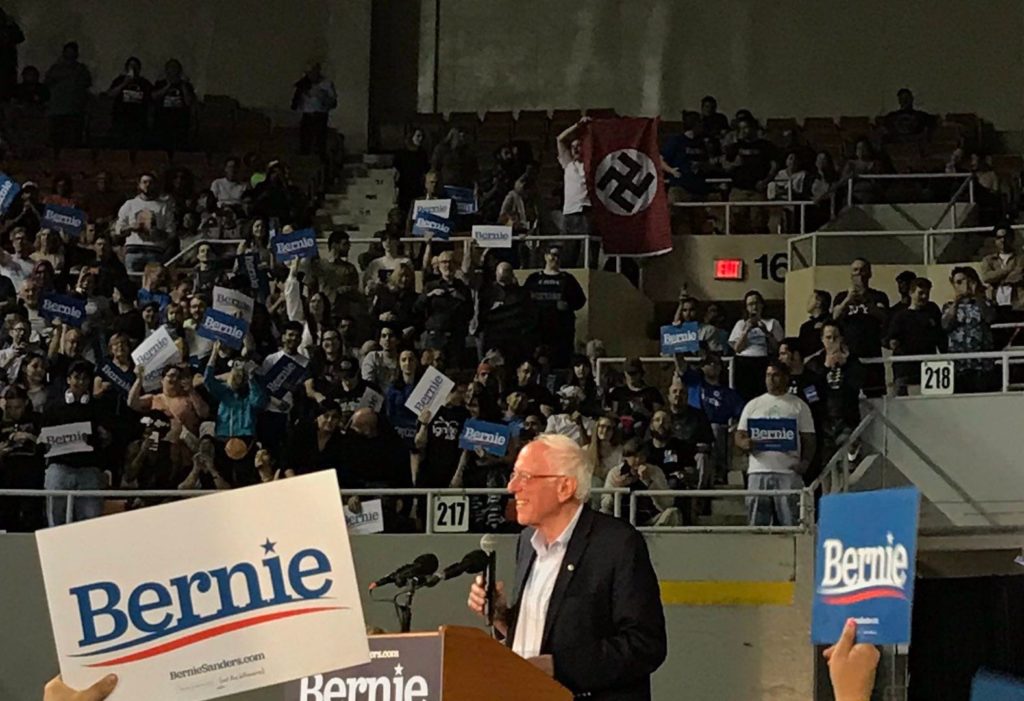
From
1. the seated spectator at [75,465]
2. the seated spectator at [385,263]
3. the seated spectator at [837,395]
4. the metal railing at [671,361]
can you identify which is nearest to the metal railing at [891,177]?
the metal railing at [671,361]

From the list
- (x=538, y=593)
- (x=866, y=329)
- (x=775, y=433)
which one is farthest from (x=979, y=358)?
(x=538, y=593)

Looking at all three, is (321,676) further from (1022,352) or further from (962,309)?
(962,309)

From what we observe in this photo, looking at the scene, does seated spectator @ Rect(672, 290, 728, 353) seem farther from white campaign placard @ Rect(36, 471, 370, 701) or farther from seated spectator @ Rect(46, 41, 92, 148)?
white campaign placard @ Rect(36, 471, 370, 701)

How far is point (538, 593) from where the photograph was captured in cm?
486

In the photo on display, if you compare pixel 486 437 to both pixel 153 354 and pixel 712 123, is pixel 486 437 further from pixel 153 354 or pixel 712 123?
pixel 712 123

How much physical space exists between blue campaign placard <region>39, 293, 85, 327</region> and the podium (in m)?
8.62

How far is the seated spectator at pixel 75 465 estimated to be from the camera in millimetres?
10992

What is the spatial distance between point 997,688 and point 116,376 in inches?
330

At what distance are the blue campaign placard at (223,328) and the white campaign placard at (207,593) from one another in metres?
8.44

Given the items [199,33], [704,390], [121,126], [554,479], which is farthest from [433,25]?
[554,479]

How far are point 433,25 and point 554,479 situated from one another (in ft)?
52.9

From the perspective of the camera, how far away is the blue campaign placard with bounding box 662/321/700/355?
1224cm

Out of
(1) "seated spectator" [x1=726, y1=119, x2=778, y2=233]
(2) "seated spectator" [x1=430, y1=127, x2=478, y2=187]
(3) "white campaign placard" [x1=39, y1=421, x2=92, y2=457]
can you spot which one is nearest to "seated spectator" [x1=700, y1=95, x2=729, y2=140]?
(1) "seated spectator" [x1=726, y1=119, x2=778, y2=233]

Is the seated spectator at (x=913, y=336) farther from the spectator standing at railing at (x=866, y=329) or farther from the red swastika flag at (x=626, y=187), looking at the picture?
the red swastika flag at (x=626, y=187)
